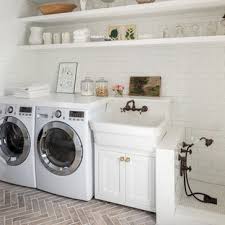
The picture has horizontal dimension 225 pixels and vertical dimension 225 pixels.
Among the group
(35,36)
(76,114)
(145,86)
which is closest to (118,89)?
(145,86)

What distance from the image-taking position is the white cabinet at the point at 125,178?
230 centimetres

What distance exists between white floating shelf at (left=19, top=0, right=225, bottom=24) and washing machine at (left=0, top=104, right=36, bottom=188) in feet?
3.71

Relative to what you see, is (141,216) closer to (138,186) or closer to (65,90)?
(138,186)

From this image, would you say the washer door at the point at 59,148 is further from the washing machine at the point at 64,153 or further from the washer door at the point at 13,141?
the washer door at the point at 13,141

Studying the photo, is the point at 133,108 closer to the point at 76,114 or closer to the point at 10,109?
the point at 76,114

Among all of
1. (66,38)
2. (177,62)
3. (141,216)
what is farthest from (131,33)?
(141,216)

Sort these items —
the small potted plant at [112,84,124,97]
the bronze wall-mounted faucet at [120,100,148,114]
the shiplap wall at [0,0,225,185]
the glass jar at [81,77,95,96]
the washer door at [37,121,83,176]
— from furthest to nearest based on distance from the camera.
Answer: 1. the glass jar at [81,77,95,96]
2. the small potted plant at [112,84,124,97]
3. the bronze wall-mounted faucet at [120,100,148,114]
4. the shiplap wall at [0,0,225,185]
5. the washer door at [37,121,83,176]

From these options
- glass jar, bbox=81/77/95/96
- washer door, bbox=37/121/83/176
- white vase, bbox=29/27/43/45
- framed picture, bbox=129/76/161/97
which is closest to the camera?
washer door, bbox=37/121/83/176

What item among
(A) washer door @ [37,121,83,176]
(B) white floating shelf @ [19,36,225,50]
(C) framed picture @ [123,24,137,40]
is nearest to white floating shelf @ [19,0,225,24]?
(C) framed picture @ [123,24,137,40]

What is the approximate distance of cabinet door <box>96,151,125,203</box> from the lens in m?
2.42

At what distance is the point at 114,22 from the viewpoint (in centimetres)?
304

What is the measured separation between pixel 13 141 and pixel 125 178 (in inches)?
56.6

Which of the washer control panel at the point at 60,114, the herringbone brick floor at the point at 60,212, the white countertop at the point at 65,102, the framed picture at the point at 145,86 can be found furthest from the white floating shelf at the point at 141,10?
the herringbone brick floor at the point at 60,212

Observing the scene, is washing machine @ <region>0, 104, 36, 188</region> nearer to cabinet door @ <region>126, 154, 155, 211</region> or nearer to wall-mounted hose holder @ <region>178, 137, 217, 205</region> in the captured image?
cabinet door @ <region>126, 154, 155, 211</region>
